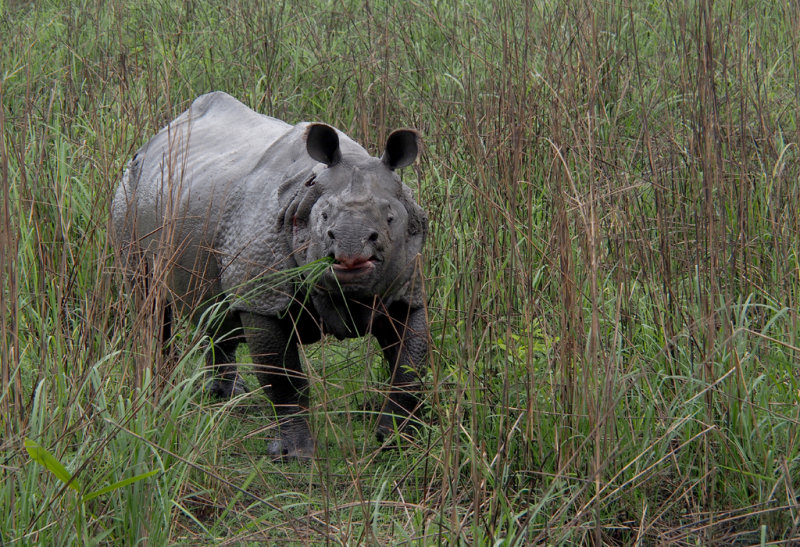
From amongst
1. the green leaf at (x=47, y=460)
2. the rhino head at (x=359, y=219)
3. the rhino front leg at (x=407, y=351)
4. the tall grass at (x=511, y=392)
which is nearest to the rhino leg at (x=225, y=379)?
the tall grass at (x=511, y=392)

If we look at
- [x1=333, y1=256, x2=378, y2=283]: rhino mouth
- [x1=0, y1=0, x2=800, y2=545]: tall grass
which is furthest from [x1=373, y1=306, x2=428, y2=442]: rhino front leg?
[x1=333, y1=256, x2=378, y2=283]: rhino mouth

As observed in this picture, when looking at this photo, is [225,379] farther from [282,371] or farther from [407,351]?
[407,351]

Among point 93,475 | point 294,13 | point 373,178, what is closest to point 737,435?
point 373,178

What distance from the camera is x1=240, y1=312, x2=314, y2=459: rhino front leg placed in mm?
3842

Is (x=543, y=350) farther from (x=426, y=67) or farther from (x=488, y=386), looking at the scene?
(x=426, y=67)

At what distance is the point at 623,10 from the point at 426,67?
4.63ft

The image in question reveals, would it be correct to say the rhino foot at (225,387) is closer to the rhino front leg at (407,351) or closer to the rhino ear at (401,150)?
the rhino front leg at (407,351)

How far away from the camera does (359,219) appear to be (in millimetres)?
3432

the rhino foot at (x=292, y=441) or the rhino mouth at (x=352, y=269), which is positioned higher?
the rhino mouth at (x=352, y=269)

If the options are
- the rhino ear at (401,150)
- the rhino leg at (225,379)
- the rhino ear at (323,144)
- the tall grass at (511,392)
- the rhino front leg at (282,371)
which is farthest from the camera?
the rhino leg at (225,379)

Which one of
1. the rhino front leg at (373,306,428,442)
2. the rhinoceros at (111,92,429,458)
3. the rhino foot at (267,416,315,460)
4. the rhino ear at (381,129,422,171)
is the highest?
the rhino ear at (381,129,422,171)

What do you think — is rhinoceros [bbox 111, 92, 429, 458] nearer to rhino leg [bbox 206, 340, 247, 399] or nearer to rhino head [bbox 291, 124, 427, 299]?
rhino head [bbox 291, 124, 427, 299]

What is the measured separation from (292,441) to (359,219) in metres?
1.00

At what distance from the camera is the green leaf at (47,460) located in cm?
234
